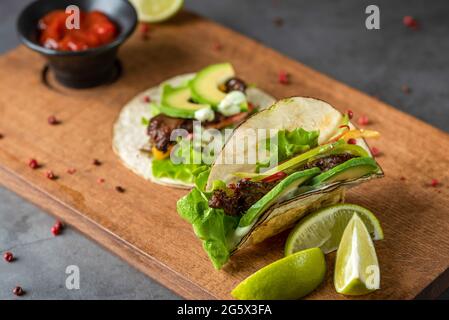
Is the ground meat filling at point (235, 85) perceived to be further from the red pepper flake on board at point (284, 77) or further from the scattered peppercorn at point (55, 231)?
the scattered peppercorn at point (55, 231)

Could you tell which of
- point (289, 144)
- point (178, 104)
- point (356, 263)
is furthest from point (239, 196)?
point (178, 104)

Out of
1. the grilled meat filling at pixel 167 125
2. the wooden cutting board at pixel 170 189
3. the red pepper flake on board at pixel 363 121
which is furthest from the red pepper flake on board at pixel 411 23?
the grilled meat filling at pixel 167 125

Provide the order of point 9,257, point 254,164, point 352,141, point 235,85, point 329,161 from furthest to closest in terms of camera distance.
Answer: point 235,85, point 9,257, point 352,141, point 254,164, point 329,161

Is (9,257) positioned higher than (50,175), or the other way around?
(50,175)

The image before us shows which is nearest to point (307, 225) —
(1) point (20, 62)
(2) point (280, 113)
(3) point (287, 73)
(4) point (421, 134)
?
(2) point (280, 113)

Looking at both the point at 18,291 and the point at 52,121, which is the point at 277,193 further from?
the point at 52,121
